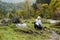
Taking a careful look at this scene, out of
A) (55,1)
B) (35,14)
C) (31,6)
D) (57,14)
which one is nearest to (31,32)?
(55,1)

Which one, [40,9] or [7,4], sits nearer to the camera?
[40,9]

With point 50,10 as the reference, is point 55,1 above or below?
above

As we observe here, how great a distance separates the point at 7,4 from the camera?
2194 centimetres

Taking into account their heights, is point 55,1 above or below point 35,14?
above

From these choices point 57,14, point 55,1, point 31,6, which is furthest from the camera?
point 31,6

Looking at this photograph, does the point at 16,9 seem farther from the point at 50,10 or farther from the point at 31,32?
the point at 31,32

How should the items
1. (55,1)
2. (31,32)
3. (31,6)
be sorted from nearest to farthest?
1. (31,32)
2. (55,1)
3. (31,6)

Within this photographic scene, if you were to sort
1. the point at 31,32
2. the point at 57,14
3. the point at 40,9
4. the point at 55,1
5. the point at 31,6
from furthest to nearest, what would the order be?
the point at 31,6, the point at 40,9, the point at 57,14, the point at 55,1, the point at 31,32

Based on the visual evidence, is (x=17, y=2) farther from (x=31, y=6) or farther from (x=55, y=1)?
(x=55, y=1)

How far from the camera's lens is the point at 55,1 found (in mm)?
17094

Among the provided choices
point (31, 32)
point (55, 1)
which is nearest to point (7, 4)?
point (55, 1)

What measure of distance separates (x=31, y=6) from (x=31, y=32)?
1296 centimetres

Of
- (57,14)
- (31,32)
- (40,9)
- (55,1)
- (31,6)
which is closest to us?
(31,32)

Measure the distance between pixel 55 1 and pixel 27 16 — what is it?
4.30 m
